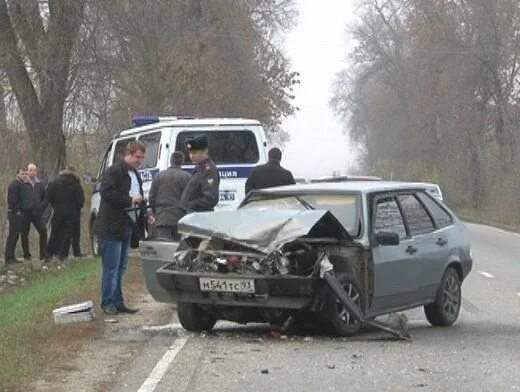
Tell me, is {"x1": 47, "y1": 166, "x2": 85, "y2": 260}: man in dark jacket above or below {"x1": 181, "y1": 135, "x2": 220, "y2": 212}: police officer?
below

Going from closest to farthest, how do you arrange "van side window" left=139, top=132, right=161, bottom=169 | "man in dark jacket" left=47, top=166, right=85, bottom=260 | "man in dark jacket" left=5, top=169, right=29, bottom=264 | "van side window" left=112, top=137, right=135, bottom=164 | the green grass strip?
the green grass strip < "van side window" left=139, top=132, right=161, bottom=169 < "man in dark jacket" left=5, top=169, right=29, bottom=264 < "man in dark jacket" left=47, top=166, right=85, bottom=260 < "van side window" left=112, top=137, right=135, bottom=164

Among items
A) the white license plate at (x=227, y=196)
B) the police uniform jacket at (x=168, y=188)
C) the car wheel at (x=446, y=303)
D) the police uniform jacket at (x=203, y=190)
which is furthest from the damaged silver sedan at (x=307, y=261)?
the white license plate at (x=227, y=196)

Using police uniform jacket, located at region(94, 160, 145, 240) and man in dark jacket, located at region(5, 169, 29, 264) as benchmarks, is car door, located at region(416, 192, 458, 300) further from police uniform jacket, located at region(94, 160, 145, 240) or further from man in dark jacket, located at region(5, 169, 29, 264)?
man in dark jacket, located at region(5, 169, 29, 264)

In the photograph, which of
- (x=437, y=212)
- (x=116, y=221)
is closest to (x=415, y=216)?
(x=437, y=212)

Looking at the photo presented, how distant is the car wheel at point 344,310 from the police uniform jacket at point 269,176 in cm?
513

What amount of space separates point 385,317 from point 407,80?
56756 mm

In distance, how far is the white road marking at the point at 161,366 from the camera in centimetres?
758

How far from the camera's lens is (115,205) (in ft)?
36.5

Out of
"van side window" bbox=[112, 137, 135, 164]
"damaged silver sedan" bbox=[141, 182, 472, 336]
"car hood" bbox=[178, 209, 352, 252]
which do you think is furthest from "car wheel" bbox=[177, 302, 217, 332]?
"van side window" bbox=[112, 137, 135, 164]

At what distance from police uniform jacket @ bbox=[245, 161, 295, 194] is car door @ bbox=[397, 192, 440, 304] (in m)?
3.86

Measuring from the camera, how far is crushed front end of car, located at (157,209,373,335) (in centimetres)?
932

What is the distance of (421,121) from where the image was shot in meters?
60.8

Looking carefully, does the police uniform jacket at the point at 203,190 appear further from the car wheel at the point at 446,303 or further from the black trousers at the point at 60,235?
the black trousers at the point at 60,235

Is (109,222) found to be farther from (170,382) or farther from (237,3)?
(237,3)
